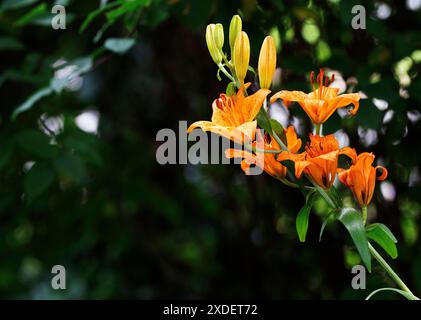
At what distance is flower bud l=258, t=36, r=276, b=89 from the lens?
2.23 ft

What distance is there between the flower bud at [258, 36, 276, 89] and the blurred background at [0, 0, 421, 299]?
41 cm

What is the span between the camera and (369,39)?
4.43ft

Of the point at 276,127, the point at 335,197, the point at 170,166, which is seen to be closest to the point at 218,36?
the point at 276,127

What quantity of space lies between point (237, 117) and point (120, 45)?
0.56 metres

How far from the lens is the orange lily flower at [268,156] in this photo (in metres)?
0.65

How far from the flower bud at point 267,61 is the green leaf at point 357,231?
0.58 feet

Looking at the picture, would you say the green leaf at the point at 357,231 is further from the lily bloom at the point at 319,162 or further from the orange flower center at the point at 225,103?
the orange flower center at the point at 225,103

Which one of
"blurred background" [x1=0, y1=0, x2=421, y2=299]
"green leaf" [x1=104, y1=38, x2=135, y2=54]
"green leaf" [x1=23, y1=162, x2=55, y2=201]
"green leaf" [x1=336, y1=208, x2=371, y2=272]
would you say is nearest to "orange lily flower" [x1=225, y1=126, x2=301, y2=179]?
"green leaf" [x1=336, y1=208, x2=371, y2=272]

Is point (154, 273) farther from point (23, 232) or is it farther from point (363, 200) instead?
point (363, 200)

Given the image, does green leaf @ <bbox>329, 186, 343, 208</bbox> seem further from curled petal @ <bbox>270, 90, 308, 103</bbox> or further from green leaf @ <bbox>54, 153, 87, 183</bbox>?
green leaf @ <bbox>54, 153, 87, 183</bbox>

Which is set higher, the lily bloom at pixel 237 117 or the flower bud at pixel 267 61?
the flower bud at pixel 267 61

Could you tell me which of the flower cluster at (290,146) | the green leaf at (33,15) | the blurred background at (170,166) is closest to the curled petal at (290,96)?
the flower cluster at (290,146)

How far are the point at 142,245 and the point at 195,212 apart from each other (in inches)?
9.6

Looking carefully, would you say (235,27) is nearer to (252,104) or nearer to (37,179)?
(252,104)
